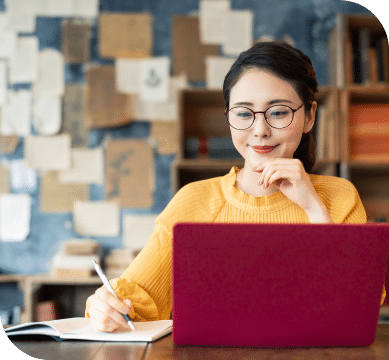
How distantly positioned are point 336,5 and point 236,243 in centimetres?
228

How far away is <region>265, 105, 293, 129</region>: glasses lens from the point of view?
0.91m

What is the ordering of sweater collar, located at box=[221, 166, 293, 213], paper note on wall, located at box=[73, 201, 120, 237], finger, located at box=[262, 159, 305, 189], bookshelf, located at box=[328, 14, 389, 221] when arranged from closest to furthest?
1. finger, located at box=[262, 159, 305, 189]
2. sweater collar, located at box=[221, 166, 293, 213]
3. bookshelf, located at box=[328, 14, 389, 221]
4. paper note on wall, located at box=[73, 201, 120, 237]

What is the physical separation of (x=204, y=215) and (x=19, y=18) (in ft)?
6.64

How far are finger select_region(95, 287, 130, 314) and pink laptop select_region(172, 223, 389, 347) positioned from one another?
21 cm

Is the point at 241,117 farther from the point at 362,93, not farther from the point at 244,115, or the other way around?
the point at 362,93

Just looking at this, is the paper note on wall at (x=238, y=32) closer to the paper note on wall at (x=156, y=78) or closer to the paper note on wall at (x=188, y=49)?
the paper note on wall at (x=188, y=49)

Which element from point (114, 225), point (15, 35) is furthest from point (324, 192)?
point (15, 35)

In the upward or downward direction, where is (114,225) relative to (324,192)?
downward

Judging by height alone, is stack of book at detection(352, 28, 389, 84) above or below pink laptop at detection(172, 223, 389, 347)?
above

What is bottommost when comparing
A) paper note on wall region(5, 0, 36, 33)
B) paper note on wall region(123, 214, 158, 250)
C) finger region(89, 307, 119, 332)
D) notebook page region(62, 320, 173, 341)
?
paper note on wall region(123, 214, 158, 250)

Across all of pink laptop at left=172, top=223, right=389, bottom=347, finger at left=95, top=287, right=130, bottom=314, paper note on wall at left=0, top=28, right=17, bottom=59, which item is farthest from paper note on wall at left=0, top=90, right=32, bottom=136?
pink laptop at left=172, top=223, right=389, bottom=347

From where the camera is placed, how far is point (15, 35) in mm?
2348

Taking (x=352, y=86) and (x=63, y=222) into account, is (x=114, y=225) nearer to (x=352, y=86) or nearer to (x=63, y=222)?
(x=63, y=222)

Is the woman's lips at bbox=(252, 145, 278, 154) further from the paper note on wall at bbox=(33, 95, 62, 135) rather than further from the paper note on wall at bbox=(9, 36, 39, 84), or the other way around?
the paper note on wall at bbox=(9, 36, 39, 84)
